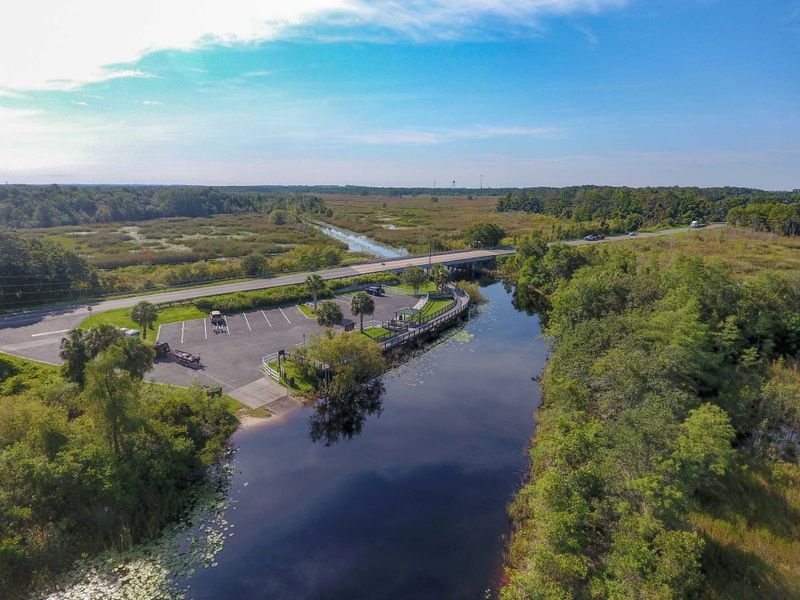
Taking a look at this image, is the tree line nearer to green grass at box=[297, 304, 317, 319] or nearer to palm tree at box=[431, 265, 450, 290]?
palm tree at box=[431, 265, 450, 290]

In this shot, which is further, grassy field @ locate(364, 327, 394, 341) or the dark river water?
grassy field @ locate(364, 327, 394, 341)

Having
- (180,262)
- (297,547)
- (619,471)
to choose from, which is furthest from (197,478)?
(180,262)

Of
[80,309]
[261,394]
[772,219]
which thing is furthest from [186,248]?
[772,219]

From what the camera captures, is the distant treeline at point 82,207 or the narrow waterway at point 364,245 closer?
the narrow waterway at point 364,245

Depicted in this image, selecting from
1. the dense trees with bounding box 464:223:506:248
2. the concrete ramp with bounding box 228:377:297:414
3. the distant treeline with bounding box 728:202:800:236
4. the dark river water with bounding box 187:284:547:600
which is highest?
the distant treeline with bounding box 728:202:800:236

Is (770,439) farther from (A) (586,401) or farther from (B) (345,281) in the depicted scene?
(B) (345,281)

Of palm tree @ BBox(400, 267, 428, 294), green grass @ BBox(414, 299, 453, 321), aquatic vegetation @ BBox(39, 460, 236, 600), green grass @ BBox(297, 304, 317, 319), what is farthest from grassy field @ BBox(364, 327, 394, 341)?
aquatic vegetation @ BBox(39, 460, 236, 600)

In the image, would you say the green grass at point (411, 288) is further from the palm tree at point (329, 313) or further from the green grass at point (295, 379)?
the green grass at point (295, 379)

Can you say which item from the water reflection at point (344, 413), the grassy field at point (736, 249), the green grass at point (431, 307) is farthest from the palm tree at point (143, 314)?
the grassy field at point (736, 249)
